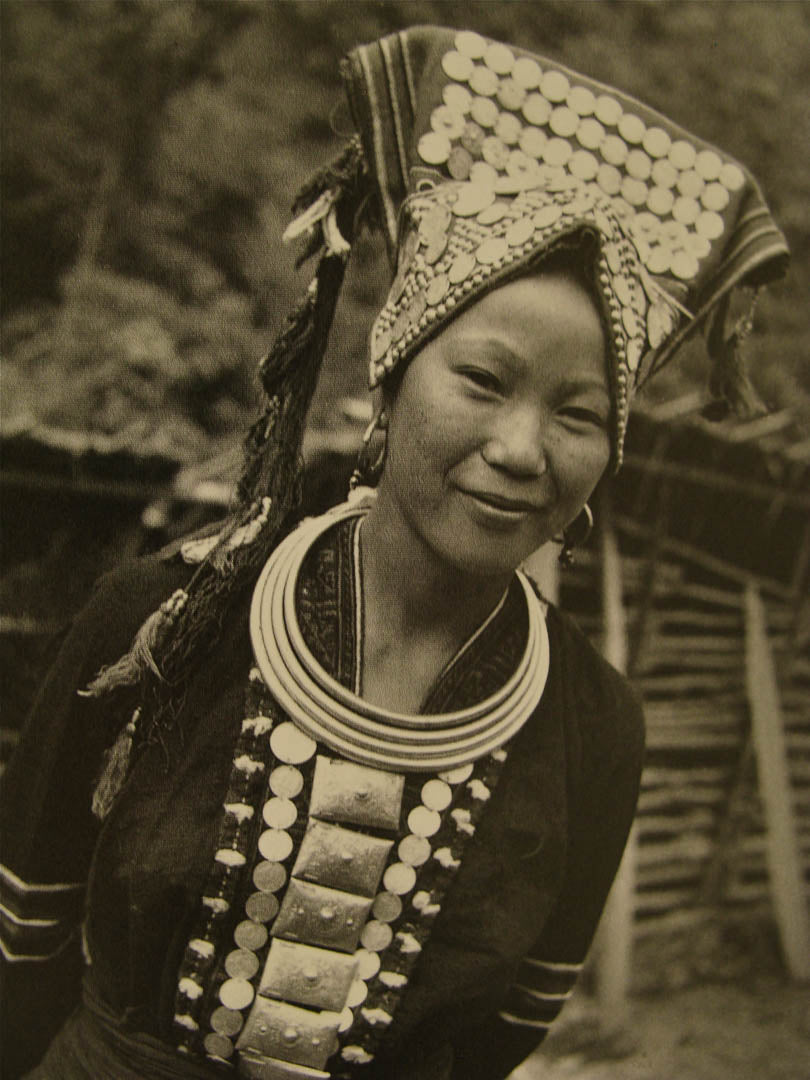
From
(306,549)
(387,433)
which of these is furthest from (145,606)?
(387,433)

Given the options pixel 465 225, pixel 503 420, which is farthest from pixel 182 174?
pixel 503 420

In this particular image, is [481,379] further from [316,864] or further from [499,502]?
[316,864]

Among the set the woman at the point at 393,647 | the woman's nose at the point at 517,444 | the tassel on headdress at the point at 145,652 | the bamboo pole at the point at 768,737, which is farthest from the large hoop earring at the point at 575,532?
the bamboo pole at the point at 768,737

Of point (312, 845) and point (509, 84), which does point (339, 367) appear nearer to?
point (509, 84)

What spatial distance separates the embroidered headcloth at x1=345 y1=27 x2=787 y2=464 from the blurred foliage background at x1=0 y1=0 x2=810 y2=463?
0.10 meters

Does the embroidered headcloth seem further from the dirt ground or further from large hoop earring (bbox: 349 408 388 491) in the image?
the dirt ground

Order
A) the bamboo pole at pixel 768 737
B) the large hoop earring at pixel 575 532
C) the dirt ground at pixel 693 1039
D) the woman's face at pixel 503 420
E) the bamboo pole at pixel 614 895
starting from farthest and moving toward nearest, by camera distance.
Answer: the bamboo pole at pixel 768 737
the bamboo pole at pixel 614 895
the dirt ground at pixel 693 1039
the large hoop earring at pixel 575 532
the woman's face at pixel 503 420

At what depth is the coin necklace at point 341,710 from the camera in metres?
0.73

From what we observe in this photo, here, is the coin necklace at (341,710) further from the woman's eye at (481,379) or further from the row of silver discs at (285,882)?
the woman's eye at (481,379)

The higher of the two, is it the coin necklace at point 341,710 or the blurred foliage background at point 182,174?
the blurred foliage background at point 182,174

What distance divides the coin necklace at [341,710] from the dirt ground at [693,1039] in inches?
21.3

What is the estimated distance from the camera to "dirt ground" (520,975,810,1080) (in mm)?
1038

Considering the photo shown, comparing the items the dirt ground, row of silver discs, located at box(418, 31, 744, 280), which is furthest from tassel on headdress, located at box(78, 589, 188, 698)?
the dirt ground

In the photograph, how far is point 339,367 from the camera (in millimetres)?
848
